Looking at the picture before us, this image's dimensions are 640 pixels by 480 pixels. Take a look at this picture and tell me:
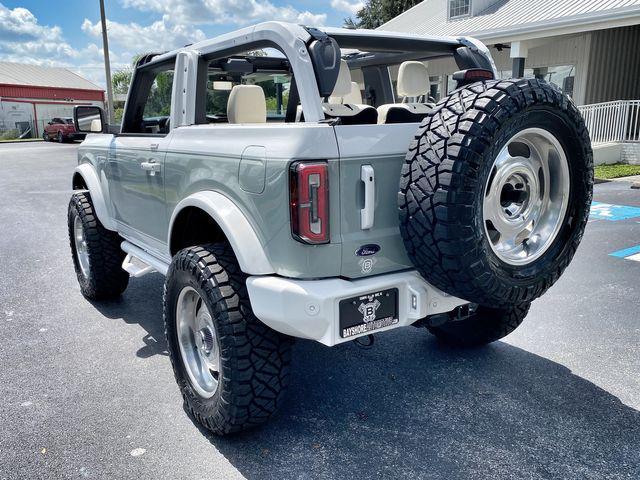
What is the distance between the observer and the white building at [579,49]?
45.6 feet

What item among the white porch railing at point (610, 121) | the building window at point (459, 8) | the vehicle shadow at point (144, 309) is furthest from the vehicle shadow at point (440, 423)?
the building window at point (459, 8)

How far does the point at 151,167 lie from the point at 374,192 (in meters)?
1.70

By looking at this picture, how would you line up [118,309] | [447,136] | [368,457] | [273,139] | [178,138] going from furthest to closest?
1. [118,309]
2. [178,138]
3. [368,457]
4. [273,139]
5. [447,136]

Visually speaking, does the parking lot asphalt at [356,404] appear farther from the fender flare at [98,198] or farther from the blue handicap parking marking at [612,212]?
the blue handicap parking marking at [612,212]

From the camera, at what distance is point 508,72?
18.5 meters

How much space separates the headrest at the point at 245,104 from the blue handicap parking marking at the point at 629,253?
15.6 feet

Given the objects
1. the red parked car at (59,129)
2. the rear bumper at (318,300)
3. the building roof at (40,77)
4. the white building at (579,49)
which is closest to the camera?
the rear bumper at (318,300)

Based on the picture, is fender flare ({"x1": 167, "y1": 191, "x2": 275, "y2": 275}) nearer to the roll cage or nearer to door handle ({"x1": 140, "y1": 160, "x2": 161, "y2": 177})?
the roll cage

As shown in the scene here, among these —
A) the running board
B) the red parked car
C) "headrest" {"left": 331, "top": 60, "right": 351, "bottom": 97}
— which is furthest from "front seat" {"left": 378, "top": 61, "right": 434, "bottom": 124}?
the red parked car

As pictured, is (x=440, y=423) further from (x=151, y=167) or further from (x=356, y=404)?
(x=151, y=167)

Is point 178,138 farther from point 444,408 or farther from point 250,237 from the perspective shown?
point 444,408

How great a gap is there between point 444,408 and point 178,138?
7.27ft

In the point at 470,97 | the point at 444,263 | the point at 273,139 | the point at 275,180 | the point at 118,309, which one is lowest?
the point at 118,309

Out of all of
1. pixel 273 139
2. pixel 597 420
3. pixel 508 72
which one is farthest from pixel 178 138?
pixel 508 72
